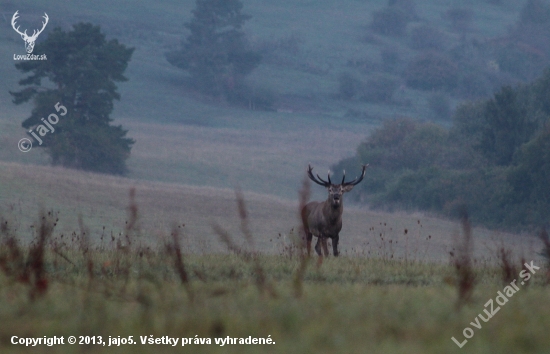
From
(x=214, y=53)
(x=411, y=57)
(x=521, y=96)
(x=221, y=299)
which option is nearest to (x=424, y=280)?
(x=221, y=299)

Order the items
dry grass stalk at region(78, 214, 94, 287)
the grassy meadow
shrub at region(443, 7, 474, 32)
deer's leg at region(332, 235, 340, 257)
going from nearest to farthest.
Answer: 1. the grassy meadow
2. dry grass stalk at region(78, 214, 94, 287)
3. deer's leg at region(332, 235, 340, 257)
4. shrub at region(443, 7, 474, 32)

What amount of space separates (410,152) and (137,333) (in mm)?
65799

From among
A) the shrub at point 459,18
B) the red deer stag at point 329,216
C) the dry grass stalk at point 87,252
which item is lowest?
the shrub at point 459,18

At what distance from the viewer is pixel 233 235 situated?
129 feet

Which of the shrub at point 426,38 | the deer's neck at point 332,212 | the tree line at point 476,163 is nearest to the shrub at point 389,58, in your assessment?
the shrub at point 426,38

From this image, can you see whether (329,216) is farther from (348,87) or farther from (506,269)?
(348,87)

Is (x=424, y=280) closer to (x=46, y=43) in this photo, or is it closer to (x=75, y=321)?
(x=75, y=321)

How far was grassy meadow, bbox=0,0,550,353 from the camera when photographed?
6648 millimetres

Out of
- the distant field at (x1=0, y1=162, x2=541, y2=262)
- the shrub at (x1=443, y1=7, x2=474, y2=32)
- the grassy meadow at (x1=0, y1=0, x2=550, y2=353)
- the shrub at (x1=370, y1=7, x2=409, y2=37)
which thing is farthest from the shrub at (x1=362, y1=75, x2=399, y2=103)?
the distant field at (x1=0, y1=162, x2=541, y2=262)

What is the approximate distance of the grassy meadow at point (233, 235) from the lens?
262 inches

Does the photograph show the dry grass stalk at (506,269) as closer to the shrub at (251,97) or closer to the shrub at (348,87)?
the shrub at (251,97)

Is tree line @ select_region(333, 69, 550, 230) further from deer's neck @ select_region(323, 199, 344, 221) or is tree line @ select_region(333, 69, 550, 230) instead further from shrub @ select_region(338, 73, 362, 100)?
shrub @ select_region(338, 73, 362, 100)

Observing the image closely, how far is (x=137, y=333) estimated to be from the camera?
20.6ft

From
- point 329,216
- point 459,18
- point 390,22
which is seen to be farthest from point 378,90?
point 329,216
